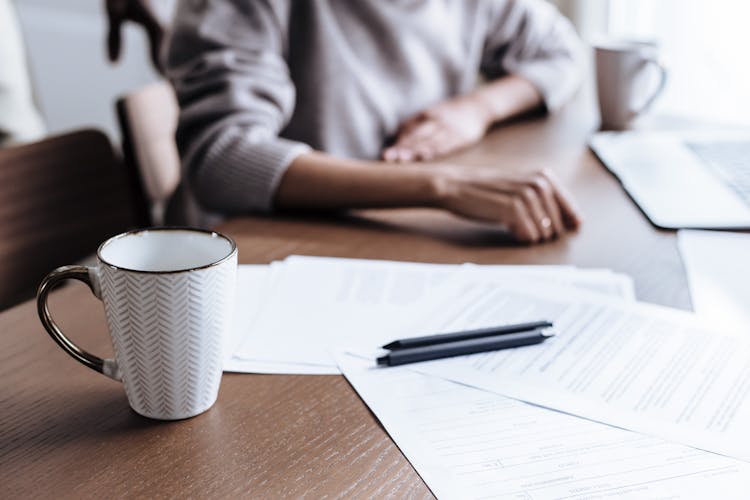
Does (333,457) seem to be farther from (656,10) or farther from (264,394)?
(656,10)

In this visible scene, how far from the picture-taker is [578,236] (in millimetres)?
802

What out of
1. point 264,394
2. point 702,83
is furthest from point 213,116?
point 702,83

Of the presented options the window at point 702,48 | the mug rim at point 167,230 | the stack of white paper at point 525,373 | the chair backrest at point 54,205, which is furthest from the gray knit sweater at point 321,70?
the window at point 702,48

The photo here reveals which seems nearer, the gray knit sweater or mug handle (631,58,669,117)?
the gray knit sweater

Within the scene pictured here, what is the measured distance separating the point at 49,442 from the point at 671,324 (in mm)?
460

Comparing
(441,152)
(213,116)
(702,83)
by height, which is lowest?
(702,83)

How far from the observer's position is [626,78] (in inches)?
44.6

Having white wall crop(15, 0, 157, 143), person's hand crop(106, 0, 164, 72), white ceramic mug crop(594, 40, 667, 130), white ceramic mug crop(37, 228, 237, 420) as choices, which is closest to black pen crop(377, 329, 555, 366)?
white ceramic mug crop(37, 228, 237, 420)

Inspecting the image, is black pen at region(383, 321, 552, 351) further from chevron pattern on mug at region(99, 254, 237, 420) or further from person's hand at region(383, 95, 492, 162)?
person's hand at region(383, 95, 492, 162)

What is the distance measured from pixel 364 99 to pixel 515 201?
1.28ft

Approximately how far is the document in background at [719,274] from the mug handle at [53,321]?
0.46 meters

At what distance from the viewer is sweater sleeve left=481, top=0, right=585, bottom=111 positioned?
1334 millimetres

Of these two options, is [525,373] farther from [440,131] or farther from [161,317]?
[440,131]

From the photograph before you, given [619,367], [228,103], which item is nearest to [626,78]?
[228,103]
